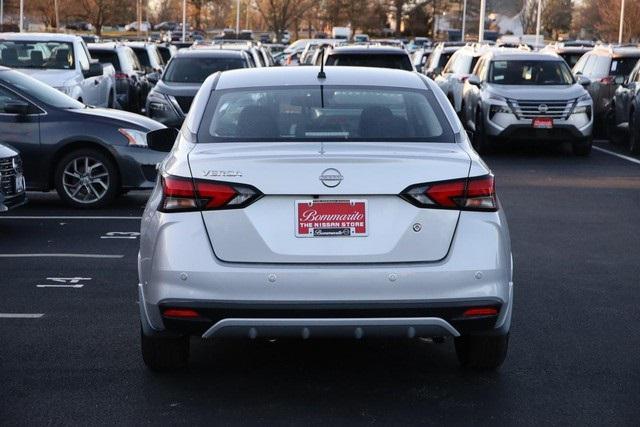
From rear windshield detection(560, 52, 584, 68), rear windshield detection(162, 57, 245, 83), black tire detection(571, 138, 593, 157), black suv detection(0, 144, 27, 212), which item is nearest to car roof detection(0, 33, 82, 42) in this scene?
rear windshield detection(162, 57, 245, 83)

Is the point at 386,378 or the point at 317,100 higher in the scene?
the point at 317,100

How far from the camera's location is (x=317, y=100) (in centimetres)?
702

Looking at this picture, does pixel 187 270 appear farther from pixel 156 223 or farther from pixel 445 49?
pixel 445 49

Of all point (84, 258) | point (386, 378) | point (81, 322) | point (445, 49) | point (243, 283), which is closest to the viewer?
point (243, 283)

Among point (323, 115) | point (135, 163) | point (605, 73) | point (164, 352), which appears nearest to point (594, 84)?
point (605, 73)

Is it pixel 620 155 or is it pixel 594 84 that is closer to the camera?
pixel 620 155

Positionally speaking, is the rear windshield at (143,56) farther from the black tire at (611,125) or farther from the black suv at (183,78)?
the black tire at (611,125)

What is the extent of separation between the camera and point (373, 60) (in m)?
21.4

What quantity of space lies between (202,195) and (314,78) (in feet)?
4.96

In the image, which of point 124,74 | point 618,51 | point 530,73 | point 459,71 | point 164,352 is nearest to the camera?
point 164,352

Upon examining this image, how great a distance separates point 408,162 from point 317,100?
1.06m

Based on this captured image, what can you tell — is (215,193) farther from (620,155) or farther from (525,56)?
(525,56)

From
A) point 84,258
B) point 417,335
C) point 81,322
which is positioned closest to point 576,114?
point 84,258

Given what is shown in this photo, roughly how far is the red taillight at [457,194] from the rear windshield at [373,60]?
15150 mm
